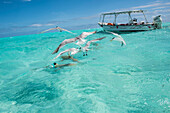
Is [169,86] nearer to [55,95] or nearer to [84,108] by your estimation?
[84,108]

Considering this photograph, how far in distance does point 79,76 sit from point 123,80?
2565 mm

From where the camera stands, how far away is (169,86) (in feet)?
16.4

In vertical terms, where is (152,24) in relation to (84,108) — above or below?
above

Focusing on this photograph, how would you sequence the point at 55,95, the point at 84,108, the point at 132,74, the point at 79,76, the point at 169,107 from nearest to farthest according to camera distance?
the point at 169,107, the point at 84,108, the point at 55,95, the point at 132,74, the point at 79,76

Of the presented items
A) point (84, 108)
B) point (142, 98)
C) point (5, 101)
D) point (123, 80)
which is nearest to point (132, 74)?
point (123, 80)

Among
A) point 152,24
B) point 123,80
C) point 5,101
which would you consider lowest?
point 5,101

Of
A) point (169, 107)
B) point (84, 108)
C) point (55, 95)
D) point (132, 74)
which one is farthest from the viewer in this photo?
point (132, 74)

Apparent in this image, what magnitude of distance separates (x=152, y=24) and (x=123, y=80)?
3045 cm

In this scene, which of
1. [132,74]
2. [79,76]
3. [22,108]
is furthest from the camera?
[79,76]

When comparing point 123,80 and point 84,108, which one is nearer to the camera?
point 84,108

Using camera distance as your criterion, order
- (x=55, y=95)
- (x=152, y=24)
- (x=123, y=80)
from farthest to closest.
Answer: (x=152, y=24) → (x=123, y=80) → (x=55, y=95)

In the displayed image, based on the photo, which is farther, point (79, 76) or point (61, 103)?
point (79, 76)

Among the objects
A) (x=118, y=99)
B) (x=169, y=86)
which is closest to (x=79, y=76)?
(x=118, y=99)

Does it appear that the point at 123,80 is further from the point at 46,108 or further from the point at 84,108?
the point at 46,108
